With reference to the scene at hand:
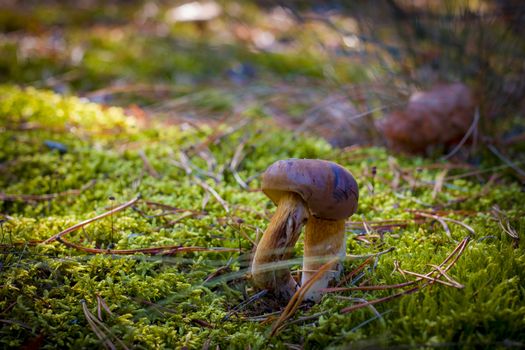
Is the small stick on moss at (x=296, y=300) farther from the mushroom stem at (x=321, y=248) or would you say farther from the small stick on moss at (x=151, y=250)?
the small stick on moss at (x=151, y=250)

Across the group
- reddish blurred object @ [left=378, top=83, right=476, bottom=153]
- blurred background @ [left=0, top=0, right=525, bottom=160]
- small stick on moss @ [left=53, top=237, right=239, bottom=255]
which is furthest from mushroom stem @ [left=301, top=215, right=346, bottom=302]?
reddish blurred object @ [left=378, top=83, right=476, bottom=153]

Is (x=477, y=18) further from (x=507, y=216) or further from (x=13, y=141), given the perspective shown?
Result: (x=13, y=141)

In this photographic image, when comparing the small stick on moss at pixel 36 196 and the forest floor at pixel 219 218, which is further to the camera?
the small stick on moss at pixel 36 196

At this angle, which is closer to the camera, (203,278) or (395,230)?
(203,278)

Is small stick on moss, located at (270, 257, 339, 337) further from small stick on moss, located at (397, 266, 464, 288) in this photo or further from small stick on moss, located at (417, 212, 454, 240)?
small stick on moss, located at (417, 212, 454, 240)

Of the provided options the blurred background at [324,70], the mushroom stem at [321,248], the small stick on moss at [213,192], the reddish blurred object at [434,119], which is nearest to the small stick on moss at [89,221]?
the small stick on moss at [213,192]

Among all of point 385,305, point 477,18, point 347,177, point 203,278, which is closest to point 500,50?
point 477,18
